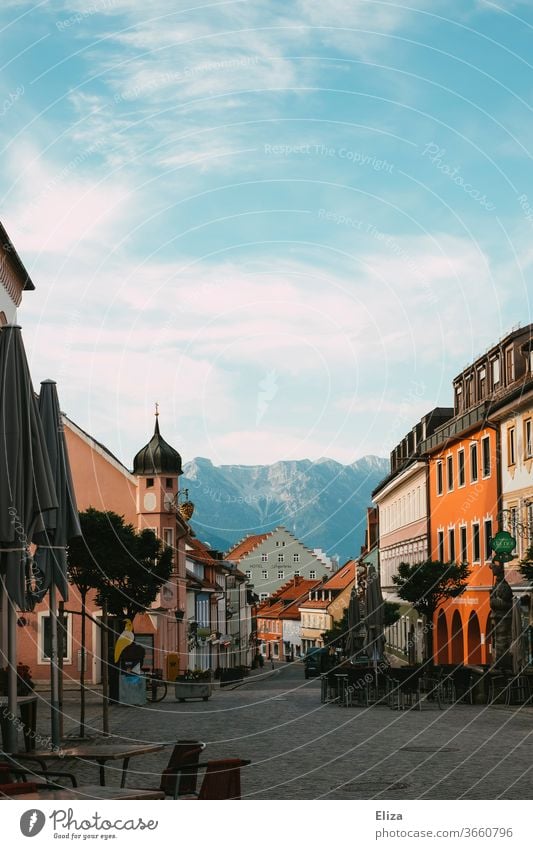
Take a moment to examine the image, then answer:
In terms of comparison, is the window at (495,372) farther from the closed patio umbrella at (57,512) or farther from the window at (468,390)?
the closed patio umbrella at (57,512)

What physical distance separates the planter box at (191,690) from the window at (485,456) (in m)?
16.0

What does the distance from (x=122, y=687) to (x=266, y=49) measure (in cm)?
2228

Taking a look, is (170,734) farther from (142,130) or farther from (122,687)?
(142,130)

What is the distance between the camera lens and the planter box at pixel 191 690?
36.7 meters

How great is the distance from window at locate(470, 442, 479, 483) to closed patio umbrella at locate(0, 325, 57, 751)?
126 feet

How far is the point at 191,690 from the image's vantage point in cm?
3669

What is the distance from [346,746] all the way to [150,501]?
37.5 meters

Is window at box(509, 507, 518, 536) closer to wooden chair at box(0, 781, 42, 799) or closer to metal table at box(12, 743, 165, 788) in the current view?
metal table at box(12, 743, 165, 788)

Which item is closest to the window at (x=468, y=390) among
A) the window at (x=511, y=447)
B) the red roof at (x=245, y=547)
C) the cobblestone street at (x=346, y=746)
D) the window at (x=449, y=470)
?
the window at (x=449, y=470)

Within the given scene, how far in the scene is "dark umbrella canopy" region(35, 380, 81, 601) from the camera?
17484 millimetres

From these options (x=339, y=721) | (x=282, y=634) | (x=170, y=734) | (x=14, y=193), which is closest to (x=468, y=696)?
(x=339, y=721)

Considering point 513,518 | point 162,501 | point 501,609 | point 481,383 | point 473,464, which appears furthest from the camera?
point 162,501

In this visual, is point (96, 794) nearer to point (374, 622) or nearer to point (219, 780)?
point (219, 780)

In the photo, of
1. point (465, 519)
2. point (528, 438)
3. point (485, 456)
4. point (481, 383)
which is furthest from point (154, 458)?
point (528, 438)
